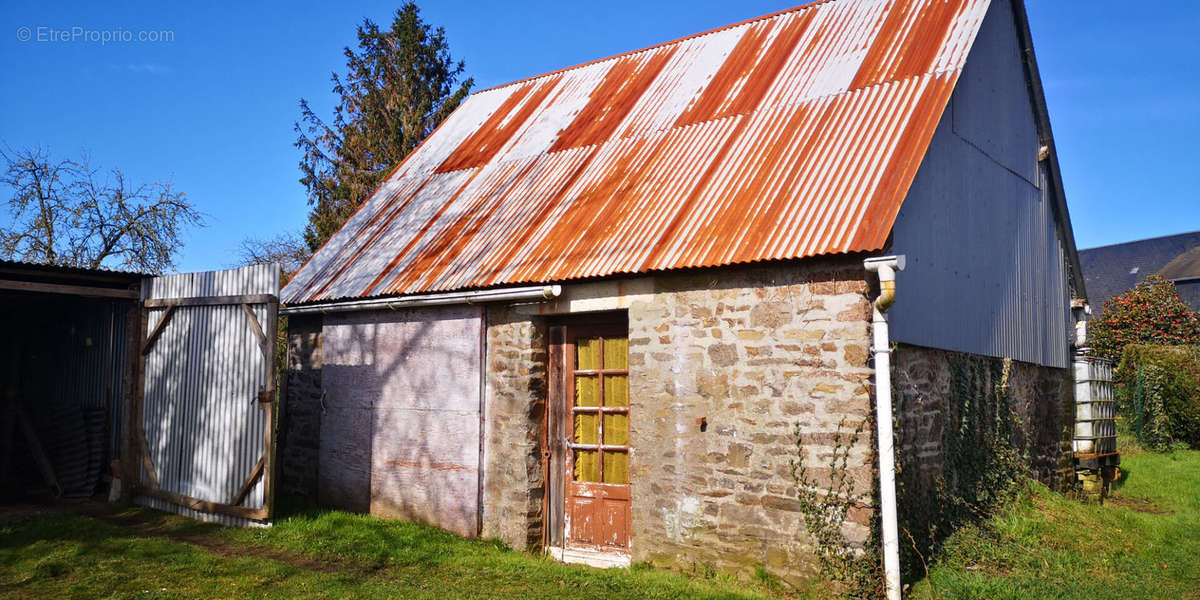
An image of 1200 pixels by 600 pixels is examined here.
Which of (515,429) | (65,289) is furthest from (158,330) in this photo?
(515,429)

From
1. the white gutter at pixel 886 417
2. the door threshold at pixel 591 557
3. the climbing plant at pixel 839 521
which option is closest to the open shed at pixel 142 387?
the door threshold at pixel 591 557

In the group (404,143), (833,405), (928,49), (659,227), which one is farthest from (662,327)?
(404,143)

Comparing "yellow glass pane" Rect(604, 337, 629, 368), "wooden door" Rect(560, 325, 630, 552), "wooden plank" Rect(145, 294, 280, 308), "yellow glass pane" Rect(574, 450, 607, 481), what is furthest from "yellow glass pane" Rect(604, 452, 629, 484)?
"wooden plank" Rect(145, 294, 280, 308)

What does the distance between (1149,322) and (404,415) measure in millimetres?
23886

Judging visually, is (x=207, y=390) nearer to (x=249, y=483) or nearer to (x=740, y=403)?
(x=249, y=483)

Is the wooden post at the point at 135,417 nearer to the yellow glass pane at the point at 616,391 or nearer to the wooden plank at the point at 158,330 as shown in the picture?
the wooden plank at the point at 158,330

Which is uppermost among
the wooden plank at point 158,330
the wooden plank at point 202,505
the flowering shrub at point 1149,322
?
the flowering shrub at point 1149,322

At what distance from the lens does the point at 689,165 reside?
30.2 ft

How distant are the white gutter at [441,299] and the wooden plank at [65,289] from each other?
1851 mm

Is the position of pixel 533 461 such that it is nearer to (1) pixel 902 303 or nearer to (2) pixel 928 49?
(1) pixel 902 303

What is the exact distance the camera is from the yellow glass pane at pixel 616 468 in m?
8.24

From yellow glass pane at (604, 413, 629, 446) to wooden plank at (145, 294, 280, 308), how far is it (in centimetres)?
381

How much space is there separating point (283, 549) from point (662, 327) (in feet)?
14.4

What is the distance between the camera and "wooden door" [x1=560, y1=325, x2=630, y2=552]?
8.26 m
